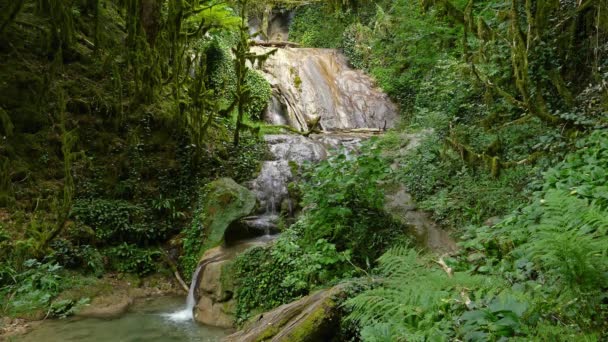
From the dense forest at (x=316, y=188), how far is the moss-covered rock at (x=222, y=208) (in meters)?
0.04

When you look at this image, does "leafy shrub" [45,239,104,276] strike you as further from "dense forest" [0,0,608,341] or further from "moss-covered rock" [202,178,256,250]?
"moss-covered rock" [202,178,256,250]

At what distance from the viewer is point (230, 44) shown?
16266 mm

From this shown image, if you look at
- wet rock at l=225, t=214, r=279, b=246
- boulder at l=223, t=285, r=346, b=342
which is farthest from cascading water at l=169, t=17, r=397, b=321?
boulder at l=223, t=285, r=346, b=342

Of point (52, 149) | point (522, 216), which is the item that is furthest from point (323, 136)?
point (522, 216)

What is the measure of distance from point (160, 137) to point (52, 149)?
89.5 inches

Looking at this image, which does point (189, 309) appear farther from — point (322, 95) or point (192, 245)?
point (322, 95)

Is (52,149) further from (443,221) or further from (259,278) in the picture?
(443,221)

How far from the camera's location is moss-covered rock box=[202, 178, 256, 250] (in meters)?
8.16

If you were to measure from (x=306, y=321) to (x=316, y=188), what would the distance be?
2.38m

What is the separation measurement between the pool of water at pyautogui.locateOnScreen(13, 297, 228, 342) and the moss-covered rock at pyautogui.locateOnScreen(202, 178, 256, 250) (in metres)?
1.70

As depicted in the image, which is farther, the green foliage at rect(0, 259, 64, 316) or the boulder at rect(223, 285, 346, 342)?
the green foliage at rect(0, 259, 64, 316)

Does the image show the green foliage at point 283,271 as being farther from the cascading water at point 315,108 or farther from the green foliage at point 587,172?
the cascading water at point 315,108

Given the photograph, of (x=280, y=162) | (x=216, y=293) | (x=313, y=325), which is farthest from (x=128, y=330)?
(x=280, y=162)

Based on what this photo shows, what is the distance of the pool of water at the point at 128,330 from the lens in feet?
18.8
